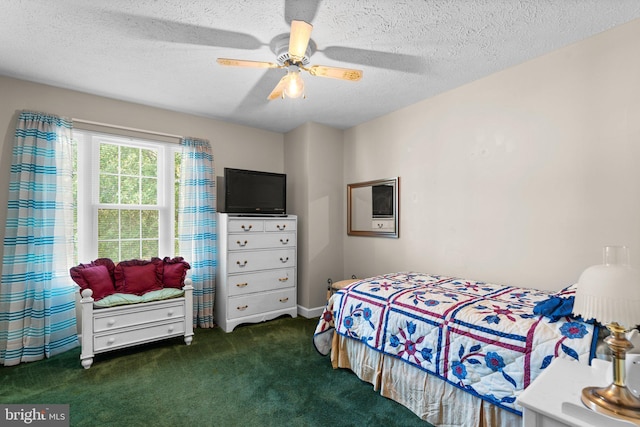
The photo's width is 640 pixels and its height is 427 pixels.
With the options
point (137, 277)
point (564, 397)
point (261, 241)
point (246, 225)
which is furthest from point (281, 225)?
point (564, 397)

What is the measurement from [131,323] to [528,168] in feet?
11.7

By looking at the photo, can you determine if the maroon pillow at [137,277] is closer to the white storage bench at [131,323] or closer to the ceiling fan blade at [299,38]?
the white storage bench at [131,323]

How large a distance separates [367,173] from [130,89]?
267 centimetres

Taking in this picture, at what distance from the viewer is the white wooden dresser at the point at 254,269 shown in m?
A: 3.37

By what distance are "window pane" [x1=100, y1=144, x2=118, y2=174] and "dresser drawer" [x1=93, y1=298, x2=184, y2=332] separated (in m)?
1.50

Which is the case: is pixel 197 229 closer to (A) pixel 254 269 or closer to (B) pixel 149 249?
(B) pixel 149 249

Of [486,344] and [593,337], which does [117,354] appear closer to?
[486,344]

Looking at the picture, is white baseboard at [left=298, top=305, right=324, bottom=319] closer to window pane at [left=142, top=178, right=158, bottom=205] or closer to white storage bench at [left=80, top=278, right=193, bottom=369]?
white storage bench at [left=80, top=278, right=193, bottom=369]

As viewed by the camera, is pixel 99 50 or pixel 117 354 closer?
pixel 99 50

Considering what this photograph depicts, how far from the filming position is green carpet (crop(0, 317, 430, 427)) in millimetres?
1868

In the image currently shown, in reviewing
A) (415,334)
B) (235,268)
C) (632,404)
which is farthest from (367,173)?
(632,404)

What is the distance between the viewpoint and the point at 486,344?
5.32 feet

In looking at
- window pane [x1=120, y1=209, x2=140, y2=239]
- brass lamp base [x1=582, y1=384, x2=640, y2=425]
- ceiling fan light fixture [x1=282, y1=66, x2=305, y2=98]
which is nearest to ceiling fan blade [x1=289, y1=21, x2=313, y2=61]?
ceiling fan light fixture [x1=282, y1=66, x2=305, y2=98]

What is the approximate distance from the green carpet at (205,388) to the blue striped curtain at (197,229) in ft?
1.93
